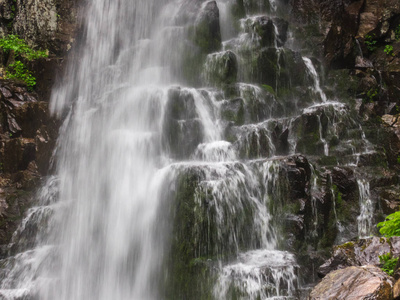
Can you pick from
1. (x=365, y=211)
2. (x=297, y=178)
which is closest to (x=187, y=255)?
(x=297, y=178)

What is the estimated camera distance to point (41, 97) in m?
16.2

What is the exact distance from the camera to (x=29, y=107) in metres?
14.8

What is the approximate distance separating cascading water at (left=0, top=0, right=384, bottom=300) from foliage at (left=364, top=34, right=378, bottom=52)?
3780 mm

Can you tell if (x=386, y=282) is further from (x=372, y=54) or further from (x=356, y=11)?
(x=356, y=11)

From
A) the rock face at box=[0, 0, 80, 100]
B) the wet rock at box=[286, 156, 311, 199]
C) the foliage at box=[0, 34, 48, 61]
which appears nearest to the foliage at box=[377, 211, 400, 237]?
the wet rock at box=[286, 156, 311, 199]

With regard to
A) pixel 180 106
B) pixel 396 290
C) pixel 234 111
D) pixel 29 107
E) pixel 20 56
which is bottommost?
pixel 396 290

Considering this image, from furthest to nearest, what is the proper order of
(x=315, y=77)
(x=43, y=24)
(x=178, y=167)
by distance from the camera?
(x=43, y=24)
(x=315, y=77)
(x=178, y=167)

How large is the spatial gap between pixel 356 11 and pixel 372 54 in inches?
120

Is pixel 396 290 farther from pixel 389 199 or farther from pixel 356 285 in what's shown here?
pixel 389 199

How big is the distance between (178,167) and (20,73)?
10.7 m

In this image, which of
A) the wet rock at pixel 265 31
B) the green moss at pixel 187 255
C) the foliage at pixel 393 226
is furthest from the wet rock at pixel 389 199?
the wet rock at pixel 265 31

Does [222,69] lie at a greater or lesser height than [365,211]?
greater

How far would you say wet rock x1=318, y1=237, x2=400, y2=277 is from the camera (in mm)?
6118

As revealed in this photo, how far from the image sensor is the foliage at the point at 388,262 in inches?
220
